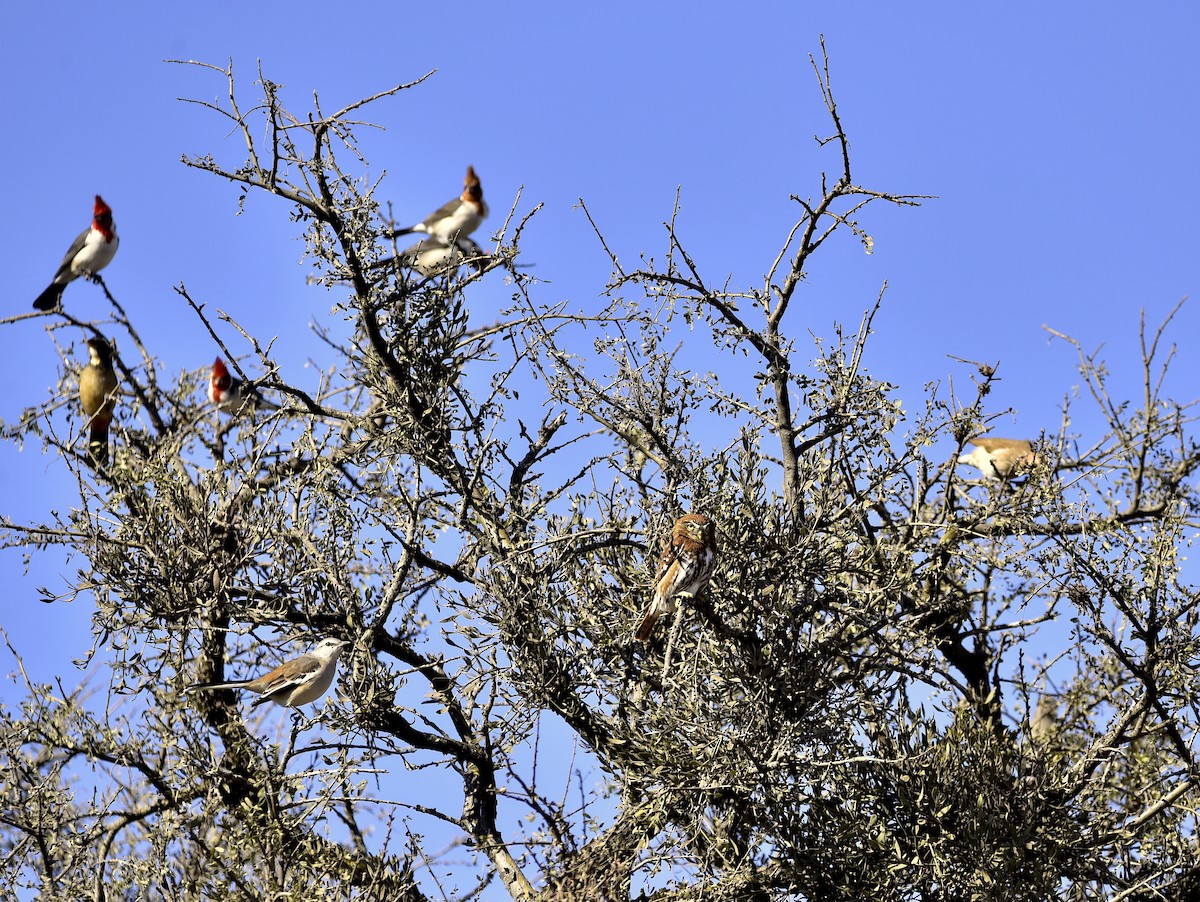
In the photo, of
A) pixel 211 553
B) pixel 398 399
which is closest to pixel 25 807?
pixel 211 553

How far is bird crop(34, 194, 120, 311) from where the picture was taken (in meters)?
10.4

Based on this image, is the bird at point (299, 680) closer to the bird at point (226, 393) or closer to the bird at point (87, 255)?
the bird at point (226, 393)

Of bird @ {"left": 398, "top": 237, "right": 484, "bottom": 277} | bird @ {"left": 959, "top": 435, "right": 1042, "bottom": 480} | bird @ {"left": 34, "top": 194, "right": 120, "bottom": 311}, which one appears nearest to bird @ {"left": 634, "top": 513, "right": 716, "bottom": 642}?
bird @ {"left": 398, "top": 237, "right": 484, "bottom": 277}

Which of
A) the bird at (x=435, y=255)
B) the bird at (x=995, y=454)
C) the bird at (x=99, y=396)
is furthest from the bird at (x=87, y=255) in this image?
the bird at (x=995, y=454)

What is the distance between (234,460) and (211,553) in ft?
1.86

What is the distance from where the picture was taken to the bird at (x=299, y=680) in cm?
663

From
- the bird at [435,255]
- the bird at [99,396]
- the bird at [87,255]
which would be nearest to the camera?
the bird at [435,255]

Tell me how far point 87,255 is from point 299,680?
202 inches

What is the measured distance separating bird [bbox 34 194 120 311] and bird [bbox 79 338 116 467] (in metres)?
1.59

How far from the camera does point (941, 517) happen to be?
731 cm

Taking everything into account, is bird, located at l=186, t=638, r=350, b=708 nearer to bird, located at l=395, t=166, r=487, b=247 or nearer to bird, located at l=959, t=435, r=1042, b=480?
bird, located at l=395, t=166, r=487, b=247

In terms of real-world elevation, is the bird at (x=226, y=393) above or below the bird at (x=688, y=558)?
above

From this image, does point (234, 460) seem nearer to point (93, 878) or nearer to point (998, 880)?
point (93, 878)

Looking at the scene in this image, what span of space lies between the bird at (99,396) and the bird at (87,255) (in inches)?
62.6
